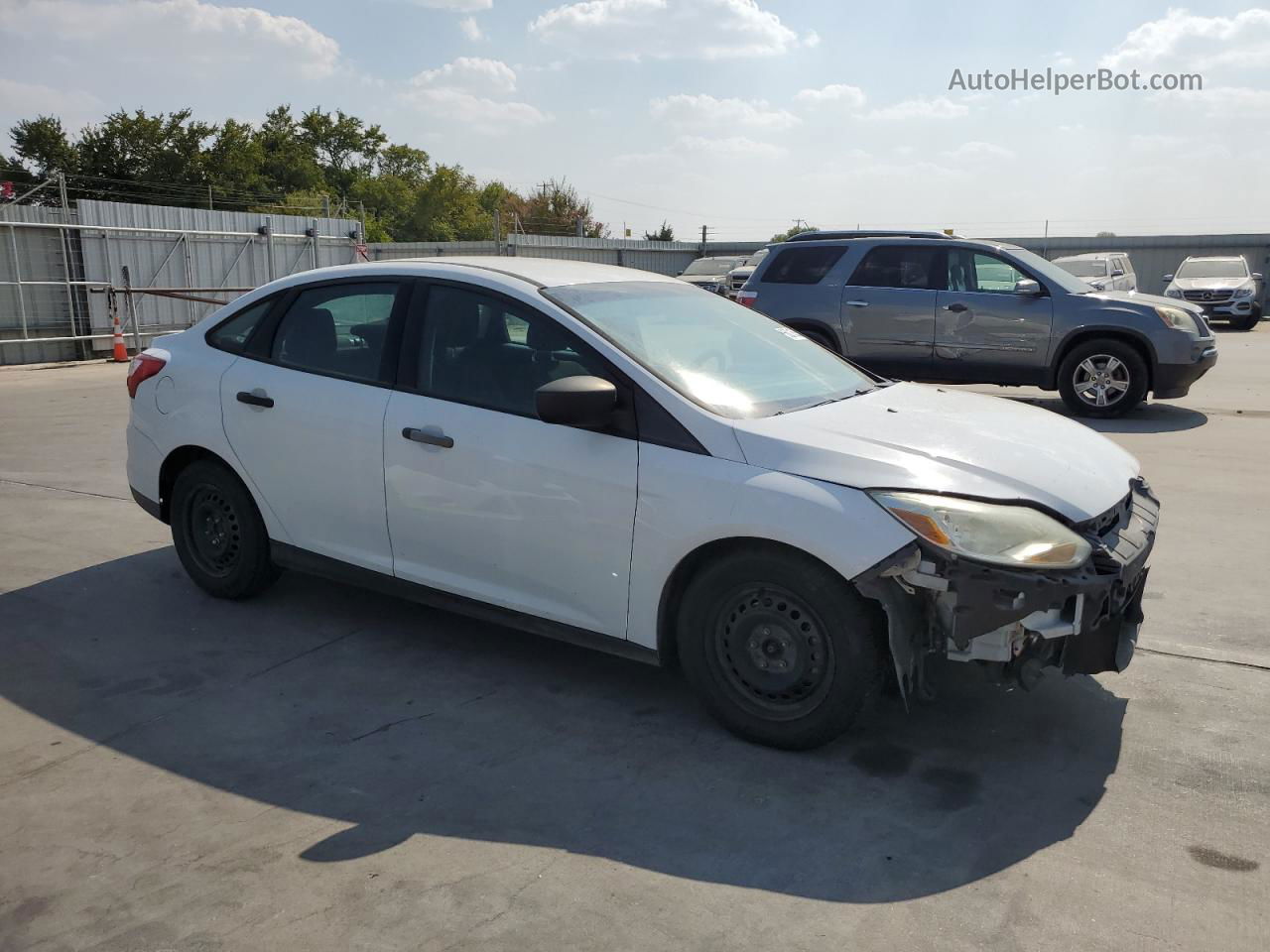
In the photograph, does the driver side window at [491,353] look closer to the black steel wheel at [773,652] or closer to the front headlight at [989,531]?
the black steel wheel at [773,652]

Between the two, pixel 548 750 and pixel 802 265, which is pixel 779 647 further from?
pixel 802 265

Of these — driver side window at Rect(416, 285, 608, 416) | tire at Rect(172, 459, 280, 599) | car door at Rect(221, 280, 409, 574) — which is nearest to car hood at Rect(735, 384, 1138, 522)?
driver side window at Rect(416, 285, 608, 416)

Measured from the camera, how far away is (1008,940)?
2639 millimetres

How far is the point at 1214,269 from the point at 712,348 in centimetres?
2637

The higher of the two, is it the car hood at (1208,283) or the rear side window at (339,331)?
the rear side window at (339,331)

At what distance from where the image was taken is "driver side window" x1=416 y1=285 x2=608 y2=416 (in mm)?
4051

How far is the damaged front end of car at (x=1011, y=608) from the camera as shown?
3203 millimetres

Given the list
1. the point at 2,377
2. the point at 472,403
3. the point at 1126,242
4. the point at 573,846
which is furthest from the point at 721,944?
the point at 1126,242

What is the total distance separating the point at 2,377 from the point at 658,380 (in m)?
15.9

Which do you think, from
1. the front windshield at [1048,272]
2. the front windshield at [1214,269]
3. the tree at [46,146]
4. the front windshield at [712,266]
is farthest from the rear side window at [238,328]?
the tree at [46,146]

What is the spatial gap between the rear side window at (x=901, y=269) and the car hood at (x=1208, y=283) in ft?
56.5

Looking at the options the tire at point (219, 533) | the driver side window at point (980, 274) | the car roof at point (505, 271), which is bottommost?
the tire at point (219, 533)

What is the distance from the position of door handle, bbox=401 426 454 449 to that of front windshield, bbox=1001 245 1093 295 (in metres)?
8.29

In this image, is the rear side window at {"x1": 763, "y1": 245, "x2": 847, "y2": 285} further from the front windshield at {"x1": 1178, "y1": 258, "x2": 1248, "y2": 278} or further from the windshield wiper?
the front windshield at {"x1": 1178, "y1": 258, "x2": 1248, "y2": 278}
